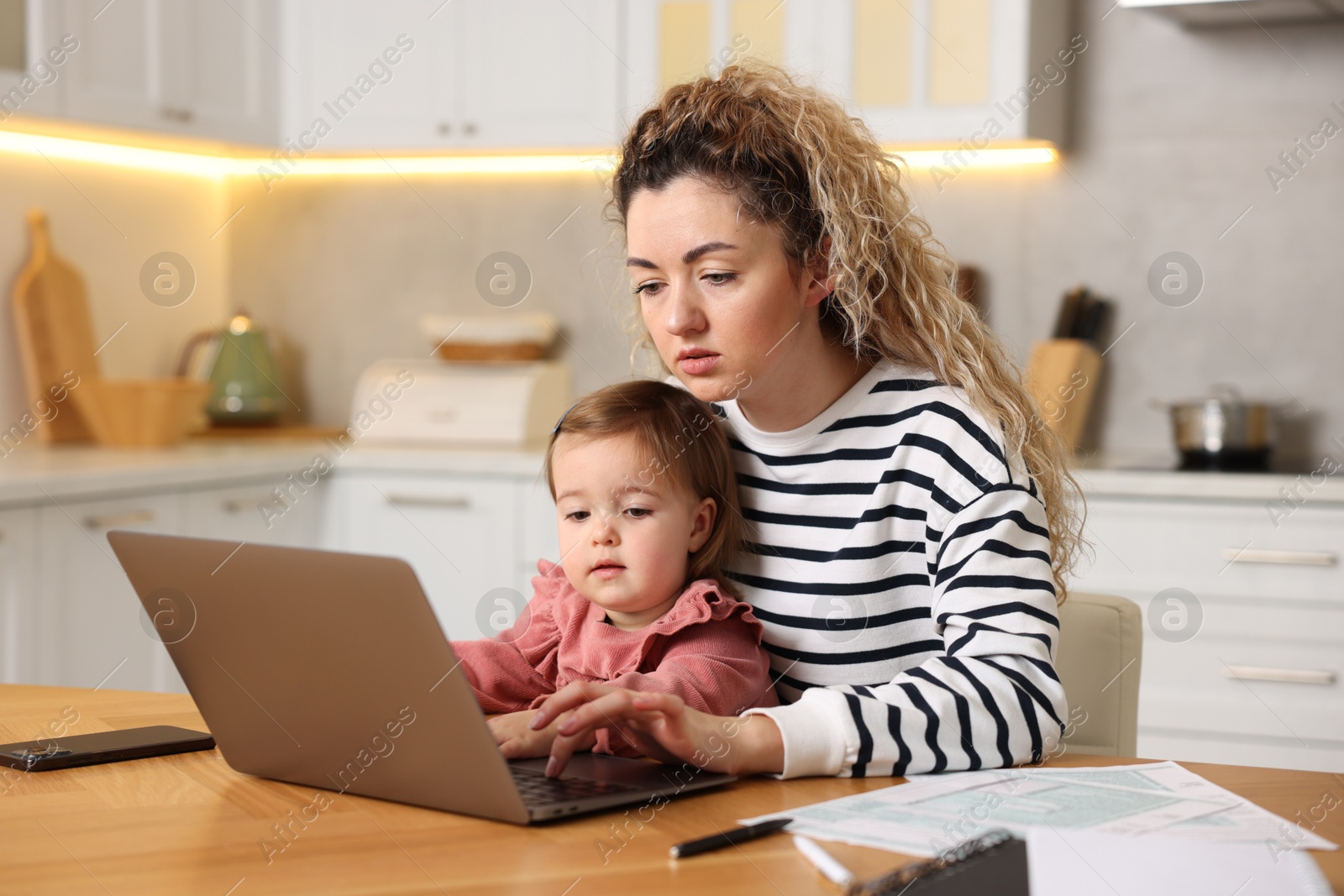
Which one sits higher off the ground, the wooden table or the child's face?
the child's face

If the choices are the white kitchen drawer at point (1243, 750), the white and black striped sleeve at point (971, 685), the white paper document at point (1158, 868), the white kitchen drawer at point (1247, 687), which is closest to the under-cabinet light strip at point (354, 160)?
the white kitchen drawer at point (1247, 687)

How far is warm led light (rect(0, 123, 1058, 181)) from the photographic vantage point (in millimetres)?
3168

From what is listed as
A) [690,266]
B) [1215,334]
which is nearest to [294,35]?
[1215,334]

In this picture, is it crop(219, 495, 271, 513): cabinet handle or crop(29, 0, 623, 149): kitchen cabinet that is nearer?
crop(219, 495, 271, 513): cabinet handle

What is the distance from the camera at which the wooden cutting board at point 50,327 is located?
3127mm

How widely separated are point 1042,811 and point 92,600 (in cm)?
215

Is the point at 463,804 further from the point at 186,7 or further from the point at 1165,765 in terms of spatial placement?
the point at 186,7

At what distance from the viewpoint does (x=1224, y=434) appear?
9.00 ft

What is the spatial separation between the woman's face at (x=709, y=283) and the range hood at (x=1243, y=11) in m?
1.79

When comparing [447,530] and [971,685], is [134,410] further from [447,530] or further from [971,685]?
[971,685]

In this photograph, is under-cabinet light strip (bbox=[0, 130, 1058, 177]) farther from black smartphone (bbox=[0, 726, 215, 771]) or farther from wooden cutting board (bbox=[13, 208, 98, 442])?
black smartphone (bbox=[0, 726, 215, 771])

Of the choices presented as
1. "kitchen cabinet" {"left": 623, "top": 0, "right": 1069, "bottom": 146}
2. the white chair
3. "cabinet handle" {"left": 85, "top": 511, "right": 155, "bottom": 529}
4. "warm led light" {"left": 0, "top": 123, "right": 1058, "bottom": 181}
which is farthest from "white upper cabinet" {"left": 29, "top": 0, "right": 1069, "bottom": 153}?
the white chair

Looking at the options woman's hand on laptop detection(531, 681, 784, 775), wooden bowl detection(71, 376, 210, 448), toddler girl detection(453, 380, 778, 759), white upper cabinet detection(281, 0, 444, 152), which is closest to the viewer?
woman's hand on laptop detection(531, 681, 784, 775)

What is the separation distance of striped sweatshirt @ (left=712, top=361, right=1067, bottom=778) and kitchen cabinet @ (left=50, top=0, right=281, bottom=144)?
212 cm
